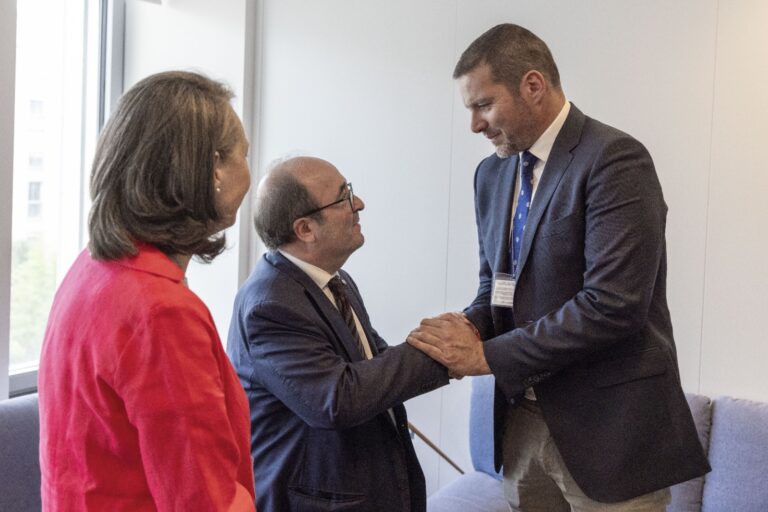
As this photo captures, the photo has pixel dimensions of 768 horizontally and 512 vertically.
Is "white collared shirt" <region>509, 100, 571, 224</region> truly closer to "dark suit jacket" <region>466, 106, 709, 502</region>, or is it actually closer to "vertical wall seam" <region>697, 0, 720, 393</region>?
"dark suit jacket" <region>466, 106, 709, 502</region>

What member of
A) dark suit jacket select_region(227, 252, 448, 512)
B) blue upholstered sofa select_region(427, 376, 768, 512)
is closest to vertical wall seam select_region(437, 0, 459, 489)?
blue upholstered sofa select_region(427, 376, 768, 512)

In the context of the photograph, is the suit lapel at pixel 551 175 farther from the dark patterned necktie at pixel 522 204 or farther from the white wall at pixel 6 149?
the white wall at pixel 6 149

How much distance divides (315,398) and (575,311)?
620 millimetres

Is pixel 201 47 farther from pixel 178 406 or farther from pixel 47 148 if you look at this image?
pixel 178 406

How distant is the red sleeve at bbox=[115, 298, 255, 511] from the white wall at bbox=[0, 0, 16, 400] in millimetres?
2020

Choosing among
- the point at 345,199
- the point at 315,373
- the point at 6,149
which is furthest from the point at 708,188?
the point at 6,149

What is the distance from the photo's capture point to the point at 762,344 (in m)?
2.84

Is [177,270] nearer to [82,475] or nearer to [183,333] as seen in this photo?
[183,333]

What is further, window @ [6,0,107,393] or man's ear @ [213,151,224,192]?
window @ [6,0,107,393]

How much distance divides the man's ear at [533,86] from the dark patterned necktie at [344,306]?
67 centimetres

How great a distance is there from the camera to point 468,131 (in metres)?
3.39

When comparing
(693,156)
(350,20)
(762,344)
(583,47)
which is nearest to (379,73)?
(350,20)

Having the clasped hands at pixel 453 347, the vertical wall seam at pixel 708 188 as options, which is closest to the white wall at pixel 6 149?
the clasped hands at pixel 453 347

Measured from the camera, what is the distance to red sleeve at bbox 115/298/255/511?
1.08m
